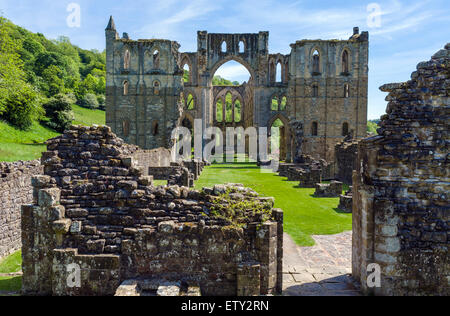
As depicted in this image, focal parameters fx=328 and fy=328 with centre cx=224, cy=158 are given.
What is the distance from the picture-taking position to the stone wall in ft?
27.7

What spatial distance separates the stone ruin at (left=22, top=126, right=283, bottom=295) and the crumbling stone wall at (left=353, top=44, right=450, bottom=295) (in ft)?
5.82

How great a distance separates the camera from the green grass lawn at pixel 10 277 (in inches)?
232

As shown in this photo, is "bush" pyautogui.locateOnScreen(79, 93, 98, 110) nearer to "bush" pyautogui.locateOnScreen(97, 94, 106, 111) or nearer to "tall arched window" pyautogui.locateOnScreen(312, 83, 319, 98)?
"bush" pyautogui.locateOnScreen(97, 94, 106, 111)

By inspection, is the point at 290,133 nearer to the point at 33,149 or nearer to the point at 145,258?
the point at 33,149

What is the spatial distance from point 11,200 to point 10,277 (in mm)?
2994

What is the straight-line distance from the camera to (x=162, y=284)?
16.8 feet

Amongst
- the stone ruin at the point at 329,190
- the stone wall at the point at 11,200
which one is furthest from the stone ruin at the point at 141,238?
the stone ruin at the point at 329,190

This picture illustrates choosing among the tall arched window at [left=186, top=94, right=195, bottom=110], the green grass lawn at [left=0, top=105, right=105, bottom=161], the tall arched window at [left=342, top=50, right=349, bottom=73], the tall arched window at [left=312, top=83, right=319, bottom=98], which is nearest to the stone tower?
the tall arched window at [left=186, top=94, right=195, bottom=110]

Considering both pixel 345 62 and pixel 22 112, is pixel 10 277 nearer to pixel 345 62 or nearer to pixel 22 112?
pixel 22 112

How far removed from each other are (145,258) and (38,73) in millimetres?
65592

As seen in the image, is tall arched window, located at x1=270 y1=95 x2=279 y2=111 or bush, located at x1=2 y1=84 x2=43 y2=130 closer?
bush, located at x1=2 y1=84 x2=43 y2=130

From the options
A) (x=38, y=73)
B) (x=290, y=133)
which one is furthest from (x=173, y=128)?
(x=38, y=73)

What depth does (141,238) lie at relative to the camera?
5.40 meters

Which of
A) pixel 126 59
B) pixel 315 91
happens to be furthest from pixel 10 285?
pixel 315 91
